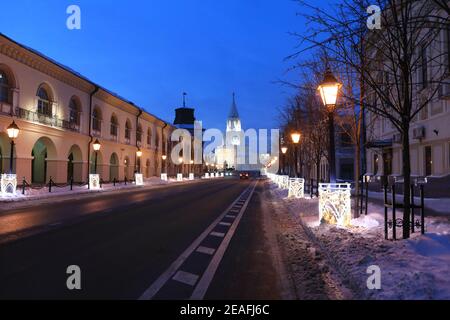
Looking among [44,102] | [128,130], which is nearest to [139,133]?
[128,130]

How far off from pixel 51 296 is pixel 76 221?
801 centimetres

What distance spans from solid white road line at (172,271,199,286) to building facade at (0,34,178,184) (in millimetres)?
25236

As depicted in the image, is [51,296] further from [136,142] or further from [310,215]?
[136,142]

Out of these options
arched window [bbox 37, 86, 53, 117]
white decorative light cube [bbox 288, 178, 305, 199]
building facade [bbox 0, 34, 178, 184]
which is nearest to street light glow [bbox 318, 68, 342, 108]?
white decorative light cube [bbox 288, 178, 305, 199]

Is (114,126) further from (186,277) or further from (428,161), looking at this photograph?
(186,277)

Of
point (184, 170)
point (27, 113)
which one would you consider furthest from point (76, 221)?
point (184, 170)

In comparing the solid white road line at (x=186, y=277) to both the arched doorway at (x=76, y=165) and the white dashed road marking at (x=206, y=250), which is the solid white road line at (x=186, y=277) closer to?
the white dashed road marking at (x=206, y=250)

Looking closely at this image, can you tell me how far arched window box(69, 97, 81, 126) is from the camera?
37625mm

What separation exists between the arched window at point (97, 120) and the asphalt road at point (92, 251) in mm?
29636

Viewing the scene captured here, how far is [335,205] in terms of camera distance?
11.0 m

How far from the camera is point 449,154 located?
2286cm

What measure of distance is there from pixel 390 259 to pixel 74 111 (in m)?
36.8

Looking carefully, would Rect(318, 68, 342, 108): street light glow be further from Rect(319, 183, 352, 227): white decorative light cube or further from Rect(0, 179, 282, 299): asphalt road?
Rect(0, 179, 282, 299): asphalt road

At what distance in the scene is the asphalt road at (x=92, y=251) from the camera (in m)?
5.63
